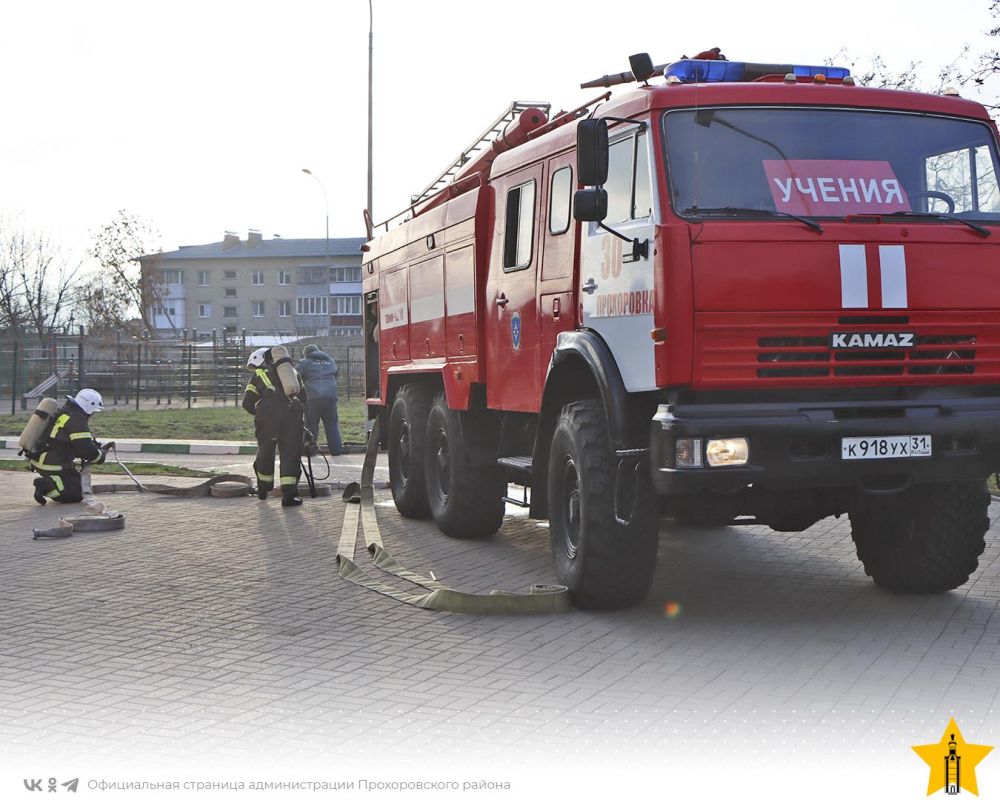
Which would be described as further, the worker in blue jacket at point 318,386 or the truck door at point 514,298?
the worker in blue jacket at point 318,386

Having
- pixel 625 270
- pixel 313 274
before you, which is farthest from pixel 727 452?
pixel 313 274

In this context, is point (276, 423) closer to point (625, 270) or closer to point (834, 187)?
point (625, 270)

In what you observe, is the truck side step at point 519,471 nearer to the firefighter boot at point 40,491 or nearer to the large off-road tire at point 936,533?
the large off-road tire at point 936,533

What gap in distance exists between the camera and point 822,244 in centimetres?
692

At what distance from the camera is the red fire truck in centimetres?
686

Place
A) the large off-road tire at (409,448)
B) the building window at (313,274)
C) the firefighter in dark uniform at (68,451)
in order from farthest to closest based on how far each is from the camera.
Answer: the building window at (313,274), the firefighter in dark uniform at (68,451), the large off-road tire at (409,448)

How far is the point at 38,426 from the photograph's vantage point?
13.5m

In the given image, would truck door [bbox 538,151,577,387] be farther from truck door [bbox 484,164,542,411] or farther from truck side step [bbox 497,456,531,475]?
truck side step [bbox 497,456,531,475]

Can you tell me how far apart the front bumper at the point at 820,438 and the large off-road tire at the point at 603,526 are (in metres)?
0.52

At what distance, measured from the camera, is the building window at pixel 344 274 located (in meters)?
102

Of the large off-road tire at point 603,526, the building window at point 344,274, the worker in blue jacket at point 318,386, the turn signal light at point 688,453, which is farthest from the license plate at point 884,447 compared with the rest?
the building window at point 344,274

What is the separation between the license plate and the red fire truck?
1cm

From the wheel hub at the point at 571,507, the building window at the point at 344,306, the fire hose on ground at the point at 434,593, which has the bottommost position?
the fire hose on ground at the point at 434,593

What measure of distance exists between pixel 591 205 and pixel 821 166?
125 cm
